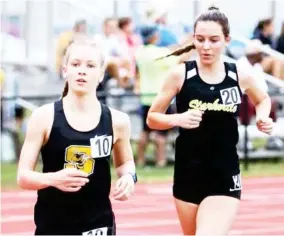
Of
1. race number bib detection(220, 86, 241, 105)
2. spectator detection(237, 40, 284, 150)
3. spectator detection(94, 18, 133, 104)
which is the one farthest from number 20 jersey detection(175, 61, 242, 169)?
spectator detection(94, 18, 133, 104)

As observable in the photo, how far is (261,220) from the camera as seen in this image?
11.7 metres

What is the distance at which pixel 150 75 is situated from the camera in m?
17.0

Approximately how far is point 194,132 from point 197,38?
631 millimetres

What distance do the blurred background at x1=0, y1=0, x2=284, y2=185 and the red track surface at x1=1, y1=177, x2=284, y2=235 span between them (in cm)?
177

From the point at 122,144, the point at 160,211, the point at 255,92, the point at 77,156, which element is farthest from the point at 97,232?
the point at 160,211

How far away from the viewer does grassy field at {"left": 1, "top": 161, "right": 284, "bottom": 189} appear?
619 inches

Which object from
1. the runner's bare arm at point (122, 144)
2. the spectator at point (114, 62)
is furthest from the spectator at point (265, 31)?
the runner's bare arm at point (122, 144)

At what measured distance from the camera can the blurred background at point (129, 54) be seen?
17.5 metres

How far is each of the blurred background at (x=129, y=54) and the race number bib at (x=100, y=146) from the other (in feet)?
33.5

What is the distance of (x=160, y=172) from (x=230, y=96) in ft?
32.2

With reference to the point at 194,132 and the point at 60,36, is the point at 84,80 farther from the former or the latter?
the point at 60,36

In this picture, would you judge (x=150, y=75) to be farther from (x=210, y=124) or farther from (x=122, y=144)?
(x=122, y=144)

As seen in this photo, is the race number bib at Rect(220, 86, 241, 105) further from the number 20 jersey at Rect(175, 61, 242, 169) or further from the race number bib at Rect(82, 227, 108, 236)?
the race number bib at Rect(82, 227, 108, 236)

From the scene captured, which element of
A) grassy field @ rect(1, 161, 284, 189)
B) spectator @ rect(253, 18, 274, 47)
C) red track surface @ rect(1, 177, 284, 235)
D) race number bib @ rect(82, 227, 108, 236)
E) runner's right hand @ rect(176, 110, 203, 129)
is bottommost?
red track surface @ rect(1, 177, 284, 235)
